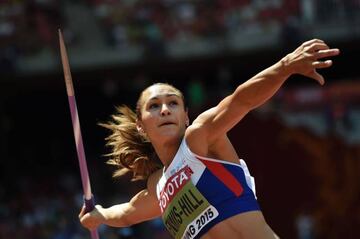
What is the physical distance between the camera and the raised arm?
3.69 metres

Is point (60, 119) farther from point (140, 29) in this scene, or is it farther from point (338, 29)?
point (338, 29)

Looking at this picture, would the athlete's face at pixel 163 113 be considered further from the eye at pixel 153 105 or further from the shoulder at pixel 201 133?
the shoulder at pixel 201 133

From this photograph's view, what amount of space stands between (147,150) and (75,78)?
11.7 metres

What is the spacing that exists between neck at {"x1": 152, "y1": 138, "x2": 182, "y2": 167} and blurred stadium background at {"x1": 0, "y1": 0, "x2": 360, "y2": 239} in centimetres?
920

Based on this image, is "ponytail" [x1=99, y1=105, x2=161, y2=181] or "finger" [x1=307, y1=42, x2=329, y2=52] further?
"ponytail" [x1=99, y1=105, x2=161, y2=181]

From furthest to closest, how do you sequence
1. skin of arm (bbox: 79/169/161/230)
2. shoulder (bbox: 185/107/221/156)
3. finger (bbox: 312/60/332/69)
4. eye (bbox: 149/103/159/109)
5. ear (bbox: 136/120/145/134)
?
skin of arm (bbox: 79/169/161/230), ear (bbox: 136/120/145/134), eye (bbox: 149/103/159/109), shoulder (bbox: 185/107/221/156), finger (bbox: 312/60/332/69)

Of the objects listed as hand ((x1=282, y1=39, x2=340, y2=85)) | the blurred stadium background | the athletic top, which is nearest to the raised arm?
hand ((x1=282, y1=39, x2=340, y2=85))

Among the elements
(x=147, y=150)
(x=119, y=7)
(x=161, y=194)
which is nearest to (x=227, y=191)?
(x=161, y=194)

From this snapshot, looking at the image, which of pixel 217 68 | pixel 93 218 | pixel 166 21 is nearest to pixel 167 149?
pixel 93 218

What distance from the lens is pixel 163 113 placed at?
449 cm

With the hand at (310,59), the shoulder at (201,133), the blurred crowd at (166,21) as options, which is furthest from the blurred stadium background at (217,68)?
the hand at (310,59)

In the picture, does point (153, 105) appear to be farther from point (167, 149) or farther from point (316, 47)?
point (316, 47)

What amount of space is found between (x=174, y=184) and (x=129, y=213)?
81cm

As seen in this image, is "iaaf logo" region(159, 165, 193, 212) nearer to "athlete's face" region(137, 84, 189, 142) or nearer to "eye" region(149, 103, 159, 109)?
"athlete's face" region(137, 84, 189, 142)
